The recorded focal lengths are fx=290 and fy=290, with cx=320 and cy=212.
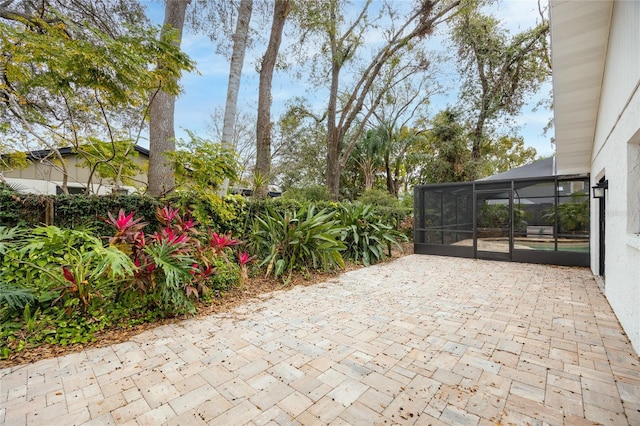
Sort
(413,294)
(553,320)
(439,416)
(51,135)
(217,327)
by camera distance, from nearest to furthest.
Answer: (439,416) → (217,327) → (553,320) → (413,294) → (51,135)

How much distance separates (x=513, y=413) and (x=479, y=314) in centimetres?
184

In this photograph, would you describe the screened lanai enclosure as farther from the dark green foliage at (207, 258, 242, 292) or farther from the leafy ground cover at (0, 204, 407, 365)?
the dark green foliage at (207, 258, 242, 292)

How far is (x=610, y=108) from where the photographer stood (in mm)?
3539

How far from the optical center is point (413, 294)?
4246 millimetres

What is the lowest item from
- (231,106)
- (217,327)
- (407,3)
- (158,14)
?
(217,327)

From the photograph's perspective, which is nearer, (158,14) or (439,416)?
(439,416)

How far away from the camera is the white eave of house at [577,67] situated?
3402 mm

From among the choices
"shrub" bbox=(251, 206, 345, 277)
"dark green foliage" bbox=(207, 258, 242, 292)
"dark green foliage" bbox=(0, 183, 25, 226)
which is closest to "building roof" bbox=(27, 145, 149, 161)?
"dark green foliage" bbox=(0, 183, 25, 226)

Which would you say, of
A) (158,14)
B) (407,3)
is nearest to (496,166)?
(407,3)

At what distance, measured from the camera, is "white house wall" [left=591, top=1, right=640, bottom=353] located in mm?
2488

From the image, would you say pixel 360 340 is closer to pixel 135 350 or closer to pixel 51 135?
pixel 135 350

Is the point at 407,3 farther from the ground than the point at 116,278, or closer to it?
farther from the ground

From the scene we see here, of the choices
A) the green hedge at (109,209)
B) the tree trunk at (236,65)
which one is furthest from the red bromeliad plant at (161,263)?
the tree trunk at (236,65)

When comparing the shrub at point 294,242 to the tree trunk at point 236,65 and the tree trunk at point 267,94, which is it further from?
the tree trunk at point 267,94
